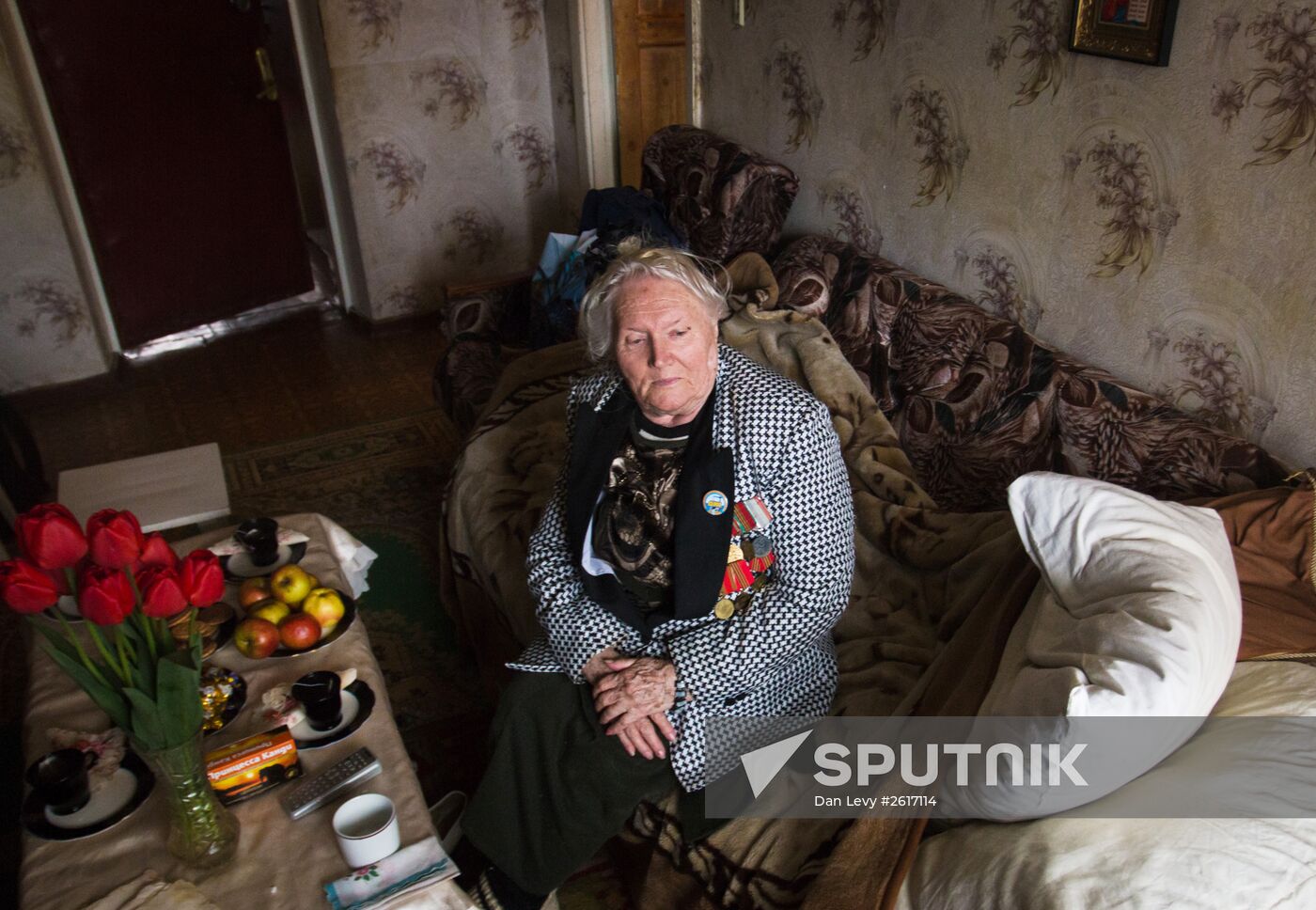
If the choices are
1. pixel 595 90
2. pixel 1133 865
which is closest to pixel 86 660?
pixel 1133 865

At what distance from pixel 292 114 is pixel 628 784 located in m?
6.07

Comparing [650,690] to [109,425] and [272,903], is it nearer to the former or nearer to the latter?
[272,903]

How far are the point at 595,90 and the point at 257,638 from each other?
9.50 feet

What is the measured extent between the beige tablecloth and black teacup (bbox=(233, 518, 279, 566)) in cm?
30

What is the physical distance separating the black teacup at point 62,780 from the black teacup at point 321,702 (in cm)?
26

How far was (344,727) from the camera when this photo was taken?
4.32 feet

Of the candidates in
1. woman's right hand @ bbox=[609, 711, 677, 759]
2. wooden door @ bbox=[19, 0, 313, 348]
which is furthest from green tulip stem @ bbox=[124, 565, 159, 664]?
wooden door @ bbox=[19, 0, 313, 348]

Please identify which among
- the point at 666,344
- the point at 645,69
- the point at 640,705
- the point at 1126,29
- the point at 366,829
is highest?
the point at 1126,29

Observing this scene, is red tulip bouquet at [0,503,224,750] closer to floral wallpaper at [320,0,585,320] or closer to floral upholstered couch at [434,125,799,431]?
floral upholstered couch at [434,125,799,431]

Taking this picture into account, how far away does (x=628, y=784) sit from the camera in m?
1.47

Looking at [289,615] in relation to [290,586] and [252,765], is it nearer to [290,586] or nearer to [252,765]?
[290,586]

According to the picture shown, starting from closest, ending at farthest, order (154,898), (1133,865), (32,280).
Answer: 1. (1133,865)
2. (154,898)
3. (32,280)

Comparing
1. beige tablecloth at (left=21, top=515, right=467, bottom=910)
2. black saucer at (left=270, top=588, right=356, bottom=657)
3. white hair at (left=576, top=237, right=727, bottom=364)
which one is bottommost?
beige tablecloth at (left=21, top=515, right=467, bottom=910)

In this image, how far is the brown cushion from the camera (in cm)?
132
